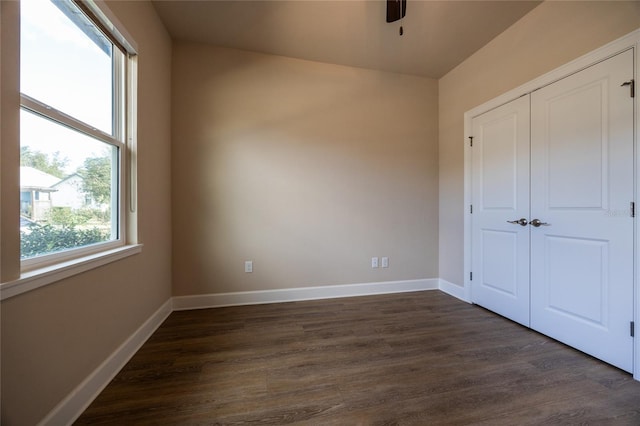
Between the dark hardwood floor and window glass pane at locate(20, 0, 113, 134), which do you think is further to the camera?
the dark hardwood floor

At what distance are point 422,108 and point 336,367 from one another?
10.4ft

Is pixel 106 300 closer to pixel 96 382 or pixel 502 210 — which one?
pixel 96 382

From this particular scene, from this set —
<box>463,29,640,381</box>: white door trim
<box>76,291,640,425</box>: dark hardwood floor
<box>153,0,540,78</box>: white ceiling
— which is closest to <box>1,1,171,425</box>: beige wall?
<box>76,291,640,425</box>: dark hardwood floor

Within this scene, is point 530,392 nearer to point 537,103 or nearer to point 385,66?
point 537,103

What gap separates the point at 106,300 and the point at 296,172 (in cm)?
200

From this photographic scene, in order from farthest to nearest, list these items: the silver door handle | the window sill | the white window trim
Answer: the silver door handle < the white window trim < the window sill

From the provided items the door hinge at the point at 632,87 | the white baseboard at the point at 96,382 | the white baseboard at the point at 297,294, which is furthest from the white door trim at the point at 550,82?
the white baseboard at the point at 96,382

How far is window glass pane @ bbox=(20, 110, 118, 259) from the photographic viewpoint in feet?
3.54

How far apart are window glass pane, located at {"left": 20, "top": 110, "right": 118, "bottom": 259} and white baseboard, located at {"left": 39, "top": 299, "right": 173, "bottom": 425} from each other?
72cm

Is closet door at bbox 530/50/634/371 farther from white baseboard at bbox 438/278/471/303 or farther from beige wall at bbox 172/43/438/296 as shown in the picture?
beige wall at bbox 172/43/438/296

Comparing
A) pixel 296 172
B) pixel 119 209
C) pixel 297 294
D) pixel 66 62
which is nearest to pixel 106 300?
pixel 119 209

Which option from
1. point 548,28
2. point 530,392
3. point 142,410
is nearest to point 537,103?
point 548,28

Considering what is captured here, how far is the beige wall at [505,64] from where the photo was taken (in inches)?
69.1

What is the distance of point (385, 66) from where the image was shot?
3033 millimetres
